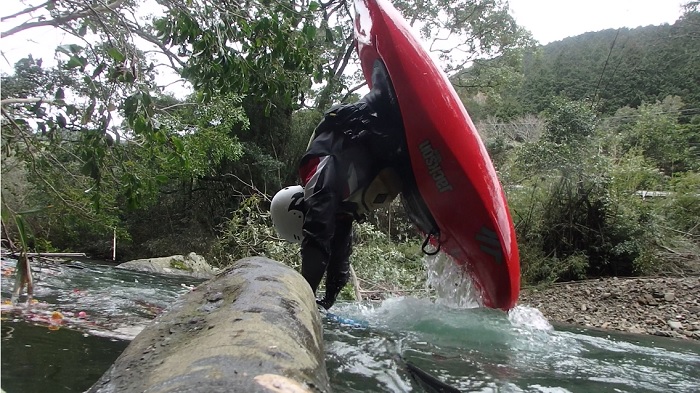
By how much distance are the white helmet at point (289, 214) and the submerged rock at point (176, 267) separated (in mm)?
4944

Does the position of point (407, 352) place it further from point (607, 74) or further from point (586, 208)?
point (607, 74)

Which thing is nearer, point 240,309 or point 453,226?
point 240,309

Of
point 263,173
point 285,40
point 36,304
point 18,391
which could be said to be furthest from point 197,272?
point 18,391

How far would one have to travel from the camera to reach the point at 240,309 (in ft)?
3.63

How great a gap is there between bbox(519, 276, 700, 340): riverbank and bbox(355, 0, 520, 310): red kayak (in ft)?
7.41

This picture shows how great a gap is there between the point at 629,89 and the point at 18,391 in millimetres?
28337

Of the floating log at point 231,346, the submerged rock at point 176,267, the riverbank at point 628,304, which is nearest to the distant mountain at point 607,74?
the riverbank at point 628,304

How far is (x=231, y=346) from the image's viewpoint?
33.5 inches

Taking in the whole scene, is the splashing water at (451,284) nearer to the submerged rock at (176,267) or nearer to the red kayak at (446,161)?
the red kayak at (446,161)

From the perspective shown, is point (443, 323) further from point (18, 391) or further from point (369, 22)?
point (18, 391)

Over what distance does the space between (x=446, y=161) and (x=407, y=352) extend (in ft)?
3.67

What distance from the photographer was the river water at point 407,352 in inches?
55.9

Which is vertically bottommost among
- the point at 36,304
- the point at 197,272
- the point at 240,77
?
the point at 197,272

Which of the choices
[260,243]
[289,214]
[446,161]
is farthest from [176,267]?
[446,161]
